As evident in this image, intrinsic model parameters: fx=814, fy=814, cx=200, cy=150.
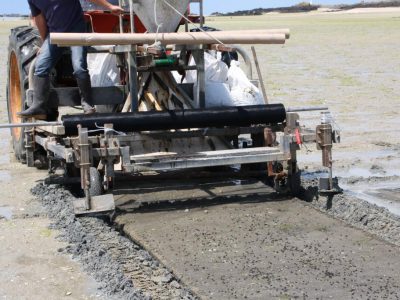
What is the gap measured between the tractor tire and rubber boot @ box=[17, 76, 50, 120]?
3.76ft

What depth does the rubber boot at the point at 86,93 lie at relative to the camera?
7465 mm

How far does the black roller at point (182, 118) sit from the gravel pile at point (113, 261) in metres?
0.77

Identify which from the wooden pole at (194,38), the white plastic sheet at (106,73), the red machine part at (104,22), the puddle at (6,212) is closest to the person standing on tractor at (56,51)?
the white plastic sheet at (106,73)

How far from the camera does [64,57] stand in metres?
8.35

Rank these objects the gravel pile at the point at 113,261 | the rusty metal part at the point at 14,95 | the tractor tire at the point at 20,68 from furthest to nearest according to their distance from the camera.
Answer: the rusty metal part at the point at 14,95, the tractor tire at the point at 20,68, the gravel pile at the point at 113,261

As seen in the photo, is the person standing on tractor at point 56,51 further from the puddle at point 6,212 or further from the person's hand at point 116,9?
the puddle at point 6,212

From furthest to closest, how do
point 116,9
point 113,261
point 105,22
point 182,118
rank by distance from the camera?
1. point 105,22
2. point 116,9
3. point 182,118
4. point 113,261

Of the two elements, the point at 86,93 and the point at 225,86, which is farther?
the point at 225,86

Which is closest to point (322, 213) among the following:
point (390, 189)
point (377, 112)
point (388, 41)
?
point (390, 189)

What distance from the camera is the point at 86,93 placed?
7.51m

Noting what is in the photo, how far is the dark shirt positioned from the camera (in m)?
7.44

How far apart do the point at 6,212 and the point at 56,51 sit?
154 centimetres

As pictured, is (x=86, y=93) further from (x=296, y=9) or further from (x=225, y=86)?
(x=296, y=9)

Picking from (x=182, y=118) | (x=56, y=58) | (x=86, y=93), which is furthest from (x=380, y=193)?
(x=56, y=58)
